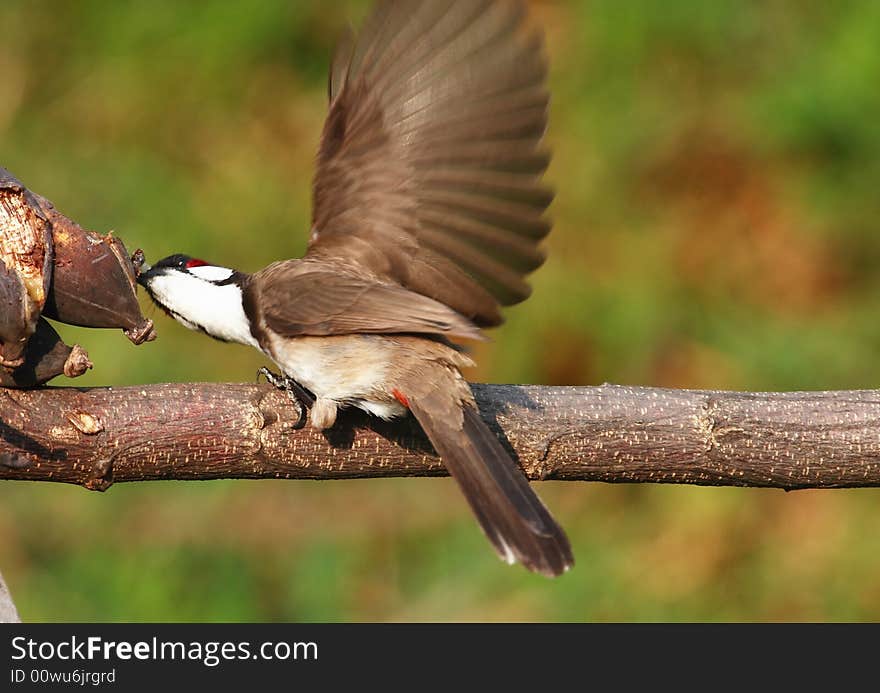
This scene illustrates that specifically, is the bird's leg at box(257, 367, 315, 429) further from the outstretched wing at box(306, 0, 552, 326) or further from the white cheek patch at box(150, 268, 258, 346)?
the outstretched wing at box(306, 0, 552, 326)

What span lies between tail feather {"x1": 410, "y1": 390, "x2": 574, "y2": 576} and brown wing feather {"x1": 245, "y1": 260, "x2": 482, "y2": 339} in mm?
212

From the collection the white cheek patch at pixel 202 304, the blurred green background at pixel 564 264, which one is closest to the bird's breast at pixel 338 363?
the white cheek patch at pixel 202 304

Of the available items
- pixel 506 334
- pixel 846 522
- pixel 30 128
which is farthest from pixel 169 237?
pixel 846 522

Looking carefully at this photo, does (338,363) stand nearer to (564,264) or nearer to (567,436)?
(567,436)

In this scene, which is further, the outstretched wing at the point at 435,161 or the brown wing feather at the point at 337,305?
the outstretched wing at the point at 435,161

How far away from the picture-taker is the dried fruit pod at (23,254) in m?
2.89

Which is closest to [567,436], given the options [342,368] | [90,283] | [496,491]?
[496,491]

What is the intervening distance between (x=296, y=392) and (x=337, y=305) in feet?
0.77

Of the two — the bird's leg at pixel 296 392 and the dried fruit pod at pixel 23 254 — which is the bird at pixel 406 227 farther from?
the dried fruit pod at pixel 23 254

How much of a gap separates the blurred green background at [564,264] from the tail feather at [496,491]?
7.29 ft

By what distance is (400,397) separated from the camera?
3258 millimetres

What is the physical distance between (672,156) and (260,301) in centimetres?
319

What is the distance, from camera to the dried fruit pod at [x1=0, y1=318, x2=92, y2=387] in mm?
2951

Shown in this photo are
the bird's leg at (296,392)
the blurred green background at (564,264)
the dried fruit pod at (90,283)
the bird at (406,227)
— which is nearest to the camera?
the dried fruit pod at (90,283)
